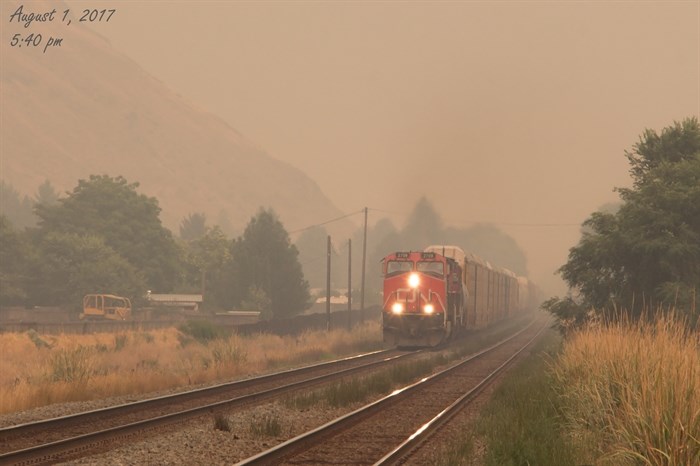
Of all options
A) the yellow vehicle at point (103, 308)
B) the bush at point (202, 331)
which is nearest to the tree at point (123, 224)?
the yellow vehicle at point (103, 308)

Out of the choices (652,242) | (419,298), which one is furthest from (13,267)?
(652,242)

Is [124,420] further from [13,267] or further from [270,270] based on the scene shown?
[270,270]

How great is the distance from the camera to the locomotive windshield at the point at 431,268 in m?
36.9

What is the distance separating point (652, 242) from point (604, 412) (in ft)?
48.8

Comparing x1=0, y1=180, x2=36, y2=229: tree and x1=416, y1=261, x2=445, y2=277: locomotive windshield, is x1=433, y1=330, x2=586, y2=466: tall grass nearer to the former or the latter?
x1=416, y1=261, x2=445, y2=277: locomotive windshield

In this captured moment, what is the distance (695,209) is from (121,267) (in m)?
57.0

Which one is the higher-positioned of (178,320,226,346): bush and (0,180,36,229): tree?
(0,180,36,229): tree

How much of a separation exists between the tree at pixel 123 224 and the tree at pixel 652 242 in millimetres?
Result: 58338

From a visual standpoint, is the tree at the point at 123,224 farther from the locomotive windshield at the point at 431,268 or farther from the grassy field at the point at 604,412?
the grassy field at the point at 604,412

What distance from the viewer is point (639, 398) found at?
9.78m

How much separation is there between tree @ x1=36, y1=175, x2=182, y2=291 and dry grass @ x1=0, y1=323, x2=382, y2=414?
112ft

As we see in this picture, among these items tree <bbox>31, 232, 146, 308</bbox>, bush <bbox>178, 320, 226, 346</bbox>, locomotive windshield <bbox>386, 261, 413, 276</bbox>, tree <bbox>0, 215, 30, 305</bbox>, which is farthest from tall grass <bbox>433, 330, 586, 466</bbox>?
tree <bbox>0, 215, 30, 305</bbox>

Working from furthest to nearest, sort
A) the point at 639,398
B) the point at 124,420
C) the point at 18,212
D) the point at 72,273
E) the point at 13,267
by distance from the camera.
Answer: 1. the point at 18,212
2. the point at 72,273
3. the point at 13,267
4. the point at 124,420
5. the point at 639,398

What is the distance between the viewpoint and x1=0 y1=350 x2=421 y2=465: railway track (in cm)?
1280
